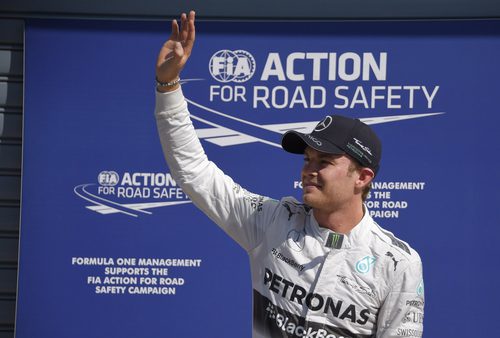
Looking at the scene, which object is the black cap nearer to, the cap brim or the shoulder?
the cap brim

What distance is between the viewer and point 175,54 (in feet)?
7.24

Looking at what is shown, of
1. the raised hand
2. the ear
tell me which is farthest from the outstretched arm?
the ear

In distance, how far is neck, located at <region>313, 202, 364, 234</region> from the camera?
7.90 feet

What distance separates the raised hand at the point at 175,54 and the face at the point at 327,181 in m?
0.48

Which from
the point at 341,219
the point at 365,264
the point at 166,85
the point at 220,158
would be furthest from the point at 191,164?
the point at 220,158

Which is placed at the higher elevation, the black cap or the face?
the black cap

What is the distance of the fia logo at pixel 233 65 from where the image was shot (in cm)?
396

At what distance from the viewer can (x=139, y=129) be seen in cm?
399

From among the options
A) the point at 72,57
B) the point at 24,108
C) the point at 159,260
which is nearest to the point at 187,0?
the point at 72,57

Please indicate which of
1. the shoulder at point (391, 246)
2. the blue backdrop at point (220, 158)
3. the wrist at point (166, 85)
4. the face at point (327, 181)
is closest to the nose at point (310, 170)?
the face at point (327, 181)

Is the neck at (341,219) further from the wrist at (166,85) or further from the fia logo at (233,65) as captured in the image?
the fia logo at (233,65)

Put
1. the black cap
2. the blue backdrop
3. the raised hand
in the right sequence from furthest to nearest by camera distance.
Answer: the blue backdrop
the black cap
the raised hand

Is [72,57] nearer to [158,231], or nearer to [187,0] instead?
[187,0]

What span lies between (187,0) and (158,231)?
3.85 feet
